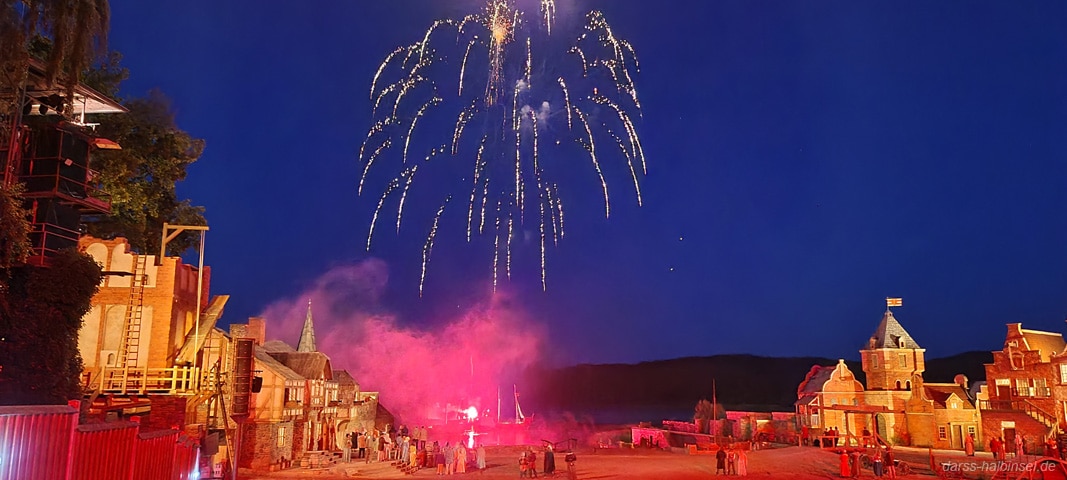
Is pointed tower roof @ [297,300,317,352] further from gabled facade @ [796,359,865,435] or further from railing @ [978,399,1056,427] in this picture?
railing @ [978,399,1056,427]

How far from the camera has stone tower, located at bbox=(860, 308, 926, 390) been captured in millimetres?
52656

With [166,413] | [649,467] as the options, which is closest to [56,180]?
[166,413]

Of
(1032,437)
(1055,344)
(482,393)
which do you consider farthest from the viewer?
(482,393)

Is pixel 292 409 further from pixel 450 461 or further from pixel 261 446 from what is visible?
pixel 450 461

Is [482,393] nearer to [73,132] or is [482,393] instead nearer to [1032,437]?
[1032,437]

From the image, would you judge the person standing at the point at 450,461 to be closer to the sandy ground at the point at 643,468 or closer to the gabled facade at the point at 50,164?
the sandy ground at the point at 643,468

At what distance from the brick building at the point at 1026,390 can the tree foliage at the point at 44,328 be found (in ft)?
151

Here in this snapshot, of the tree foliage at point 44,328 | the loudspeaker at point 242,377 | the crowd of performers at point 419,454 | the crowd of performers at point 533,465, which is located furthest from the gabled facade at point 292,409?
the crowd of performers at point 533,465

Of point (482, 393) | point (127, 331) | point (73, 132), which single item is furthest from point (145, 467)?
point (482, 393)

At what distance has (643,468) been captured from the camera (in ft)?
97.8

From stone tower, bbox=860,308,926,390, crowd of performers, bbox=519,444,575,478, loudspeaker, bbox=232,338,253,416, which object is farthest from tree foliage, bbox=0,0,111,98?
stone tower, bbox=860,308,926,390

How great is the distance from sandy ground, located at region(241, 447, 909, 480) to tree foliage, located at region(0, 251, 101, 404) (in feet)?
31.6

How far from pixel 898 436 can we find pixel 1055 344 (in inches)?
442

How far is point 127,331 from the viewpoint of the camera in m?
27.3
